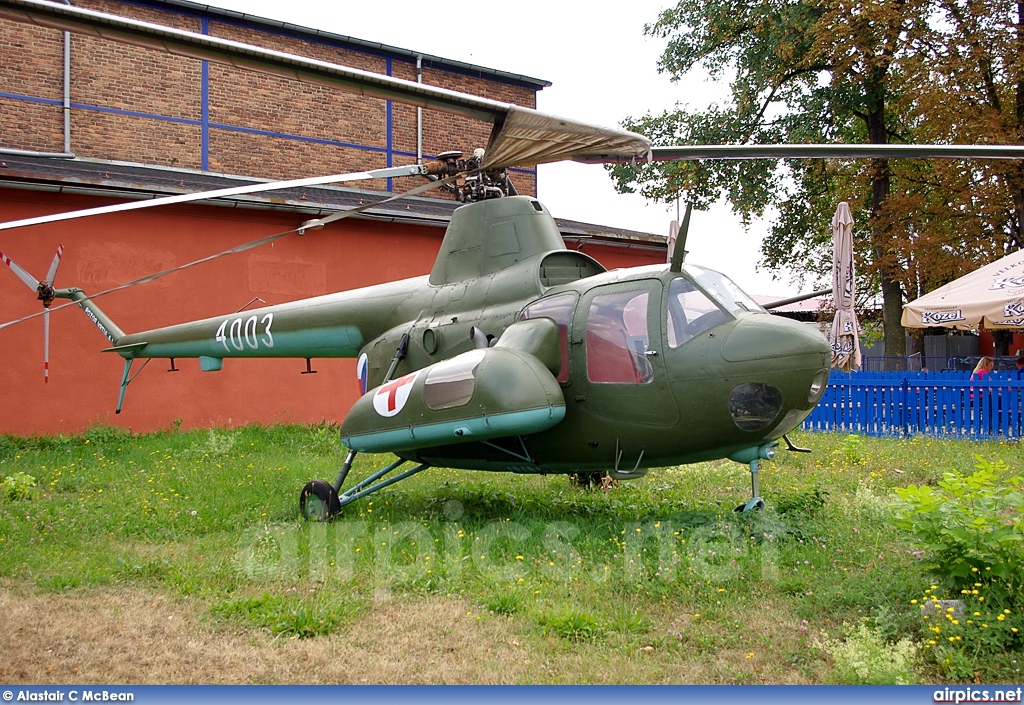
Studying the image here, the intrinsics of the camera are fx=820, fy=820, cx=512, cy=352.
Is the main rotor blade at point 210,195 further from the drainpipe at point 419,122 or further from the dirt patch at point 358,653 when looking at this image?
the drainpipe at point 419,122

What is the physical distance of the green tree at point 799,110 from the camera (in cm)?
2156

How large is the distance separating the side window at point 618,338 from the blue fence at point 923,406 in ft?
A: 29.3

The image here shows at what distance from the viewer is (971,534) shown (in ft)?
15.3

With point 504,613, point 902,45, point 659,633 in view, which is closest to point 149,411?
point 504,613

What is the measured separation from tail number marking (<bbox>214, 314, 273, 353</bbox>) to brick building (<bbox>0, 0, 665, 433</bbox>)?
2980 mm

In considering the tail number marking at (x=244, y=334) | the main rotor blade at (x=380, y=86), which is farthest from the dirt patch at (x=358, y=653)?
the tail number marking at (x=244, y=334)

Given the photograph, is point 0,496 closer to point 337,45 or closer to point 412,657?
point 412,657

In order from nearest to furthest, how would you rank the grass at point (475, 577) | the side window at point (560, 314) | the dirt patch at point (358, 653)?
1. the dirt patch at point (358, 653)
2. the grass at point (475, 577)
3. the side window at point (560, 314)

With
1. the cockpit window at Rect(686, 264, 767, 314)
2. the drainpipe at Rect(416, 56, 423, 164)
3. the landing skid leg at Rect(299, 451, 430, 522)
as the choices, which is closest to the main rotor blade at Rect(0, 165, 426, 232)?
the cockpit window at Rect(686, 264, 767, 314)

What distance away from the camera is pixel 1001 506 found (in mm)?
4777

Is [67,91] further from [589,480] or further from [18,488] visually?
[589,480]

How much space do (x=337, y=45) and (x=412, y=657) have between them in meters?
24.5

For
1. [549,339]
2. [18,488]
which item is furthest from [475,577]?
[18,488]

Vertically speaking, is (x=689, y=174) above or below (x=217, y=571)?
above
